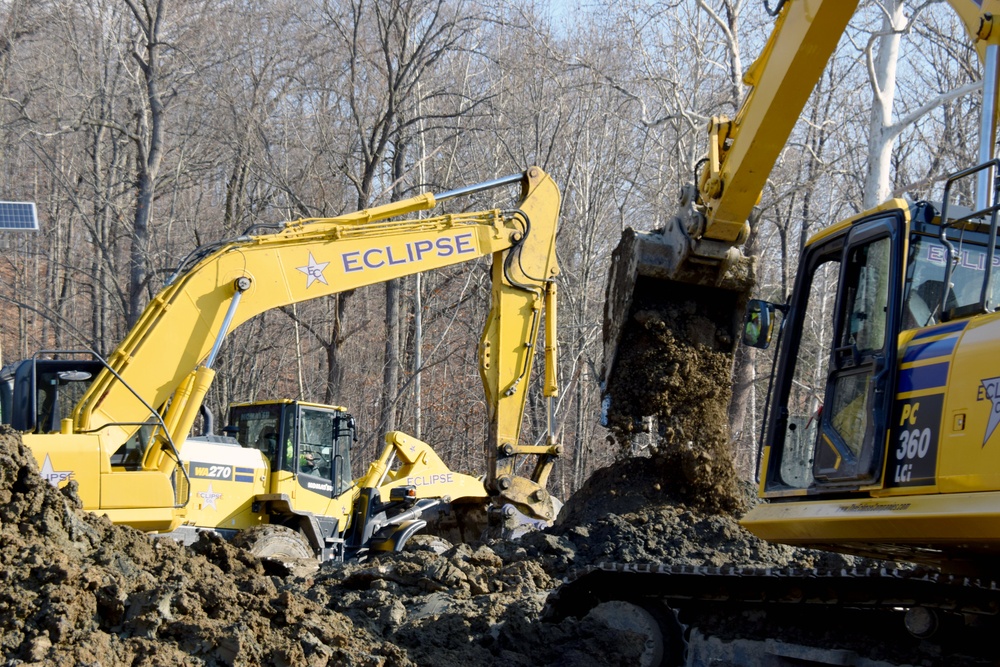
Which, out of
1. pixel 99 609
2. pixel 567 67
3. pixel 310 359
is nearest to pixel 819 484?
pixel 99 609

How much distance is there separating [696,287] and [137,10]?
15448mm

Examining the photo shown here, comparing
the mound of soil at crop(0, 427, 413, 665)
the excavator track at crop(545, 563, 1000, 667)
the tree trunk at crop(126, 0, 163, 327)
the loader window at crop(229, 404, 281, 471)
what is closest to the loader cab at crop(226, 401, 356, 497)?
the loader window at crop(229, 404, 281, 471)

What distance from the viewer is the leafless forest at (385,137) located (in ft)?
68.1

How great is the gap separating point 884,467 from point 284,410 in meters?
8.63

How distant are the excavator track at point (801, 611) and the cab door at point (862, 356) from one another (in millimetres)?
569

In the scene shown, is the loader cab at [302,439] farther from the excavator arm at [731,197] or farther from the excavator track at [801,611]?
the excavator track at [801,611]

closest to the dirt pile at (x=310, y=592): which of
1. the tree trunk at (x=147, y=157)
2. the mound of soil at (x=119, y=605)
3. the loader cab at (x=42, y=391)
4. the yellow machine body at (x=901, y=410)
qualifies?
the mound of soil at (x=119, y=605)

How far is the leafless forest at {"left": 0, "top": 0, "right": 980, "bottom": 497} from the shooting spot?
20750 mm

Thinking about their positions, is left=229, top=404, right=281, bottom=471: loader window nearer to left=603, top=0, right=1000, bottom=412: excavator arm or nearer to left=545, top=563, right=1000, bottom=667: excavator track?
left=603, top=0, right=1000, bottom=412: excavator arm

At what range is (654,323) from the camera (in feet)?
29.1

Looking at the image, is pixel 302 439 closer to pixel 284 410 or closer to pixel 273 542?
pixel 284 410

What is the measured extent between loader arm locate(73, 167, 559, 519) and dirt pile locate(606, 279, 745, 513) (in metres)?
2.18

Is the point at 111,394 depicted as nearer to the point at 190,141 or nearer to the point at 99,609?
the point at 99,609

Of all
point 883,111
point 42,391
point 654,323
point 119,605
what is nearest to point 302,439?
point 42,391
